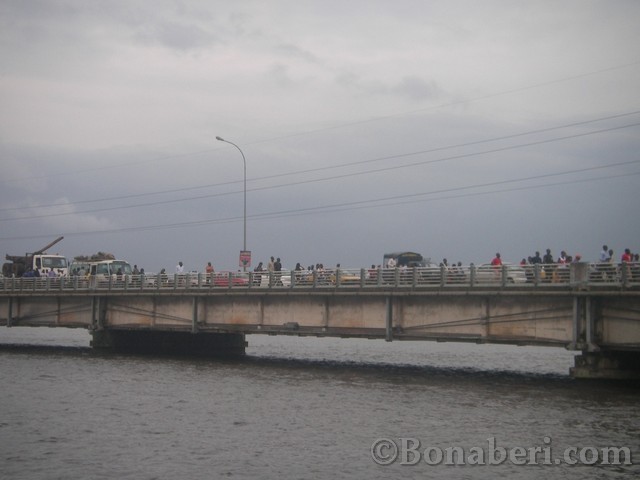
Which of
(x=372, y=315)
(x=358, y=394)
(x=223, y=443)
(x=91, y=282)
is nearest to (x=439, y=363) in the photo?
(x=372, y=315)

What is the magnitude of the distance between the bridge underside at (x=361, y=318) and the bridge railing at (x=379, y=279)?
2.36ft

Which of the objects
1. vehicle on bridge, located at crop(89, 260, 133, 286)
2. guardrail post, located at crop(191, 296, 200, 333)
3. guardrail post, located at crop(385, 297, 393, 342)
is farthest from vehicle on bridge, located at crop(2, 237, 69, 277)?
guardrail post, located at crop(385, 297, 393, 342)

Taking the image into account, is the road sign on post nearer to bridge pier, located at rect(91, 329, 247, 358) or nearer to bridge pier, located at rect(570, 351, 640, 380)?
bridge pier, located at rect(91, 329, 247, 358)

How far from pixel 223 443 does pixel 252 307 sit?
88.9 feet

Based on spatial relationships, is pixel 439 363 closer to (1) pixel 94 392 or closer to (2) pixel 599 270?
(2) pixel 599 270

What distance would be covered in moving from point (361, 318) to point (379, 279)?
2892mm

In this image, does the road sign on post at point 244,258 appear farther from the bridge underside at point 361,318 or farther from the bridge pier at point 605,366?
the bridge pier at point 605,366

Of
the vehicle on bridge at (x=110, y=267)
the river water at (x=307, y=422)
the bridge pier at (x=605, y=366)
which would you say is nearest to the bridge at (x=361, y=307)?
the bridge pier at (x=605, y=366)

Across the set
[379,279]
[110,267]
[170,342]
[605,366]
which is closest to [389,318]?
[379,279]

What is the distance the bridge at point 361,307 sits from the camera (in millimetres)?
41594

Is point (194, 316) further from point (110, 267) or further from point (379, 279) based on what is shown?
point (110, 267)

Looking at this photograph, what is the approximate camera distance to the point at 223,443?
29328mm

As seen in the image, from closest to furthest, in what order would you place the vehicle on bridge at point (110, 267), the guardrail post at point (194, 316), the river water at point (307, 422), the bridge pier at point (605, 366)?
the river water at point (307, 422) → the bridge pier at point (605, 366) → the guardrail post at point (194, 316) → the vehicle on bridge at point (110, 267)

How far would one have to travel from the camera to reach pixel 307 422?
33250 mm
